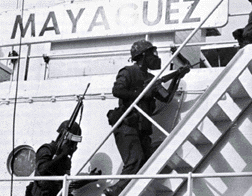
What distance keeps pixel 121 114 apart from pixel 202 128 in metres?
1.41

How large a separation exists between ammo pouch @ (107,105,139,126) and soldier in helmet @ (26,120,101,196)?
68 cm

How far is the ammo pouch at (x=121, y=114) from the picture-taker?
8727mm

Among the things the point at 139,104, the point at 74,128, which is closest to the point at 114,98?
the point at 74,128

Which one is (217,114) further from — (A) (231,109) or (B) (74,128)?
(B) (74,128)

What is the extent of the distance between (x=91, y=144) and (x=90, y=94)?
0.93 metres

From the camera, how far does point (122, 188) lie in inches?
325

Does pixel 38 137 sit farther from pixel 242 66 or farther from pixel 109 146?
pixel 242 66

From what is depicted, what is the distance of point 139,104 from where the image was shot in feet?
29.2

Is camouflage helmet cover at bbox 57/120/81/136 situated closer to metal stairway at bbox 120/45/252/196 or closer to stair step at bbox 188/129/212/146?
metal stairway at bbox 120/45/252/196

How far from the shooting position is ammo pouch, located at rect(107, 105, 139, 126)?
28.6ft

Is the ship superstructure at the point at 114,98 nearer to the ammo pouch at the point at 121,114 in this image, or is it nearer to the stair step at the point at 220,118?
the stair step at the point at 220,118

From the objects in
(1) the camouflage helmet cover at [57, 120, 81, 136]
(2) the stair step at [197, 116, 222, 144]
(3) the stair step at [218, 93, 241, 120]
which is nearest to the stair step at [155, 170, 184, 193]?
(2) the stair step at [197, 116, 222, 144]

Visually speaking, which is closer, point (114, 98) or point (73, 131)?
point (73, 131)

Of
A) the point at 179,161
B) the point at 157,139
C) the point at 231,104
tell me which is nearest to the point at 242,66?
the point at 231,104
